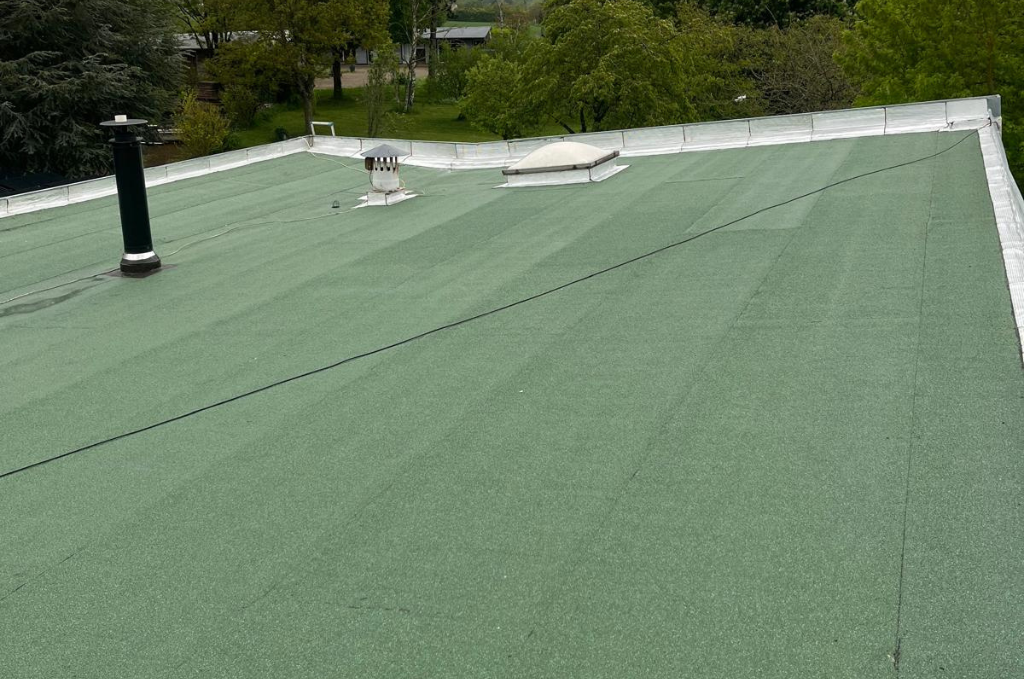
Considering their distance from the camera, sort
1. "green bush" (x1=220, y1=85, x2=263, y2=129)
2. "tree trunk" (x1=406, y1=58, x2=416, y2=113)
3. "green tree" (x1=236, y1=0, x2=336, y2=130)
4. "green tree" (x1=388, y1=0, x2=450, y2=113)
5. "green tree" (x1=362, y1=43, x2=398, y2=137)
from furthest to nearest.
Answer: "green tree" (x1=388, y1=0, x2=450, y2=113), "tree trunk" (x1=406, y1=58, x2=416, y2=113), "green bush" (x1=220, y1=85, x2=263, y2=129), "green tree" (x1=362, y1=43, x2=398, y2=137), "green tree" (x1=236, y1=0, x2=336, y2=130)

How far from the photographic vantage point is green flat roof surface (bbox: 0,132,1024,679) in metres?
3.86

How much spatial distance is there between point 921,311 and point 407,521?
4370 millimetres

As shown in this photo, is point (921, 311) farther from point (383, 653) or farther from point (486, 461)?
point (383, 653)

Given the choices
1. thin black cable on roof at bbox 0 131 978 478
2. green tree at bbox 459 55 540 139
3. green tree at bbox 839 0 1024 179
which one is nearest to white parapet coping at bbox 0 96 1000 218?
thin black cable on roof at bbox 0 131 978 478

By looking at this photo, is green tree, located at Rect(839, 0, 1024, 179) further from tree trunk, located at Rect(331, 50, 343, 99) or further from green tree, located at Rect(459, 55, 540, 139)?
tree trunk, located at Rect(331, 50, 343, 99)

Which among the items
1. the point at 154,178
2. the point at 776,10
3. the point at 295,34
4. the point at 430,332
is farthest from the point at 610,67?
the point at 430,332

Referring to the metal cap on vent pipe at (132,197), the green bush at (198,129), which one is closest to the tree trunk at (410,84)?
the green bush at (198,129)

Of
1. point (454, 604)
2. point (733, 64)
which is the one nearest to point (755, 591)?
point (454, 604)

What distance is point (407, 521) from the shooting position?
492 cm

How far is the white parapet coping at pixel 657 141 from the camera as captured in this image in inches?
589

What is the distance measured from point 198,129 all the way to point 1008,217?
3738 centimetres

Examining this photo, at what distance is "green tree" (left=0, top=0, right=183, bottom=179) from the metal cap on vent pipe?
24.8 m

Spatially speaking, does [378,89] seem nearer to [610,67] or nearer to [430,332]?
[610,67]

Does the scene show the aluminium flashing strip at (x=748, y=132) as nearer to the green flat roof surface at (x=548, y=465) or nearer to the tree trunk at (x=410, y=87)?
the green flat roof surface at (x=548, y=465)
